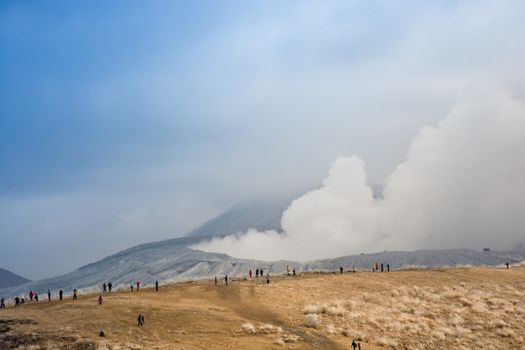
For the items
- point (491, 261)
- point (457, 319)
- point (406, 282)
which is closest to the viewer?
point (457, 319)

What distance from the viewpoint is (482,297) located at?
58312 mm

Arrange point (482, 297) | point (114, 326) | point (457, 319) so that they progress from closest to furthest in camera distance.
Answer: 1. point (114, 326)
2. point (457, 319)
3. point (482, 297)

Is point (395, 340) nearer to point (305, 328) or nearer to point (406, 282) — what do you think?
point (305, 328)

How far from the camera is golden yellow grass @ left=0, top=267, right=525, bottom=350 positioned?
38.8m

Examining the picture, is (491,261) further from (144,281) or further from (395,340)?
(395,340)

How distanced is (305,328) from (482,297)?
2613cm

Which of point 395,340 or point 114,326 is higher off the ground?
point 114,326

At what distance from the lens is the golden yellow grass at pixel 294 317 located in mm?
38781

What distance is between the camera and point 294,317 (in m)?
47.2

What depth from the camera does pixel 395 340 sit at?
41906 mm

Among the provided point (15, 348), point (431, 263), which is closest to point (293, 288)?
point (15, 348)

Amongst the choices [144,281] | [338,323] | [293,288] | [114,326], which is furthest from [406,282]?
[144,281]

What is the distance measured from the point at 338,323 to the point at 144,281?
416 ft

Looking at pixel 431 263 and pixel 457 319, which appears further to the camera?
pixel 431 263
